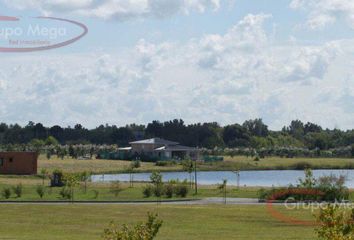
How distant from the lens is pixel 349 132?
636ft

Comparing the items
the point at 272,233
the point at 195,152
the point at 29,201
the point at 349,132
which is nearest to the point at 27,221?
the point at 272,233

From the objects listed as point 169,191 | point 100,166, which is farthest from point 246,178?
point 169,191

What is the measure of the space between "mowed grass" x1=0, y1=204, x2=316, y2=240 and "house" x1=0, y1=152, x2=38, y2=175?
42.3m

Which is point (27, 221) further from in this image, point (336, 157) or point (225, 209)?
point (336, 157)

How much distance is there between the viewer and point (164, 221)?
118 feet

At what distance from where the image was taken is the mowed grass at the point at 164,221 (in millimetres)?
29641

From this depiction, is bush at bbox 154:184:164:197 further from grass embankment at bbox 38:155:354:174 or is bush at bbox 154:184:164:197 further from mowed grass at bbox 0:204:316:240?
grass embankment at bbox 38:155:354:174

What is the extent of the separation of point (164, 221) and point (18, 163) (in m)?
55.1

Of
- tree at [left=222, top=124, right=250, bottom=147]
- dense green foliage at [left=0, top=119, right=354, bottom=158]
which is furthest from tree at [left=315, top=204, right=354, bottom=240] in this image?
tree at [left=222, top=124, right=250, bottom=147]

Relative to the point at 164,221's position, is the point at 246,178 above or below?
above

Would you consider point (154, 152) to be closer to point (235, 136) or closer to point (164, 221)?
point (235, 136)

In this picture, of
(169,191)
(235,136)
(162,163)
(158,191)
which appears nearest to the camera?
(158,191)

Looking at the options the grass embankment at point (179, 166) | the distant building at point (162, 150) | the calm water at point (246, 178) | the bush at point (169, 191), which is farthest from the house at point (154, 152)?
the bush at point (169, 191)

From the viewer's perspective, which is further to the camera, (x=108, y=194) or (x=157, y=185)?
(x=108, y=194)
